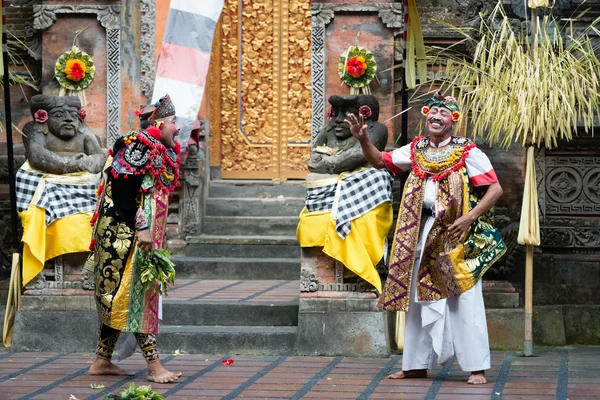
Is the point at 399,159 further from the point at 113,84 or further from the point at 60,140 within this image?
the point at 113,84

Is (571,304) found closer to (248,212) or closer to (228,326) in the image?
(228,326)

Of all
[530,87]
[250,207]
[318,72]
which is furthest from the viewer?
[250,207]

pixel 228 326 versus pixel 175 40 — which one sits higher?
pixel 175 40

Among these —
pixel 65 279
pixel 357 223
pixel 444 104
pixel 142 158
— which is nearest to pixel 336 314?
pixel 357 223

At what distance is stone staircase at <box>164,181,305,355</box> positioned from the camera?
28.4 ft

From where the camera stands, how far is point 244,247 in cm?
1106

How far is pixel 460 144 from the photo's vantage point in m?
7.71

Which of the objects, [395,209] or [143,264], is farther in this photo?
[395,209]

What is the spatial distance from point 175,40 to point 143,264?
106 inches

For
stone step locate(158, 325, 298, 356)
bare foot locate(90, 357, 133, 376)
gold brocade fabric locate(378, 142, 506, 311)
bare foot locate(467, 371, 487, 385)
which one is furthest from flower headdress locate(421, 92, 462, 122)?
bare foot locate(90, 357, 133, 376)

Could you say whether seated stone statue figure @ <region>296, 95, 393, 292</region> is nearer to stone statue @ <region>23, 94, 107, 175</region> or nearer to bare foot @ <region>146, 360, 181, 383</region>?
bare foot @ <region>146, 360, 181, 383</region>

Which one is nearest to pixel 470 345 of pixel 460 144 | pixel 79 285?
pixel 460 144

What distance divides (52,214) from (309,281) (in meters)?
2.00

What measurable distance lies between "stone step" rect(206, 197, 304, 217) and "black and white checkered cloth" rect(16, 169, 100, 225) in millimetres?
2774
